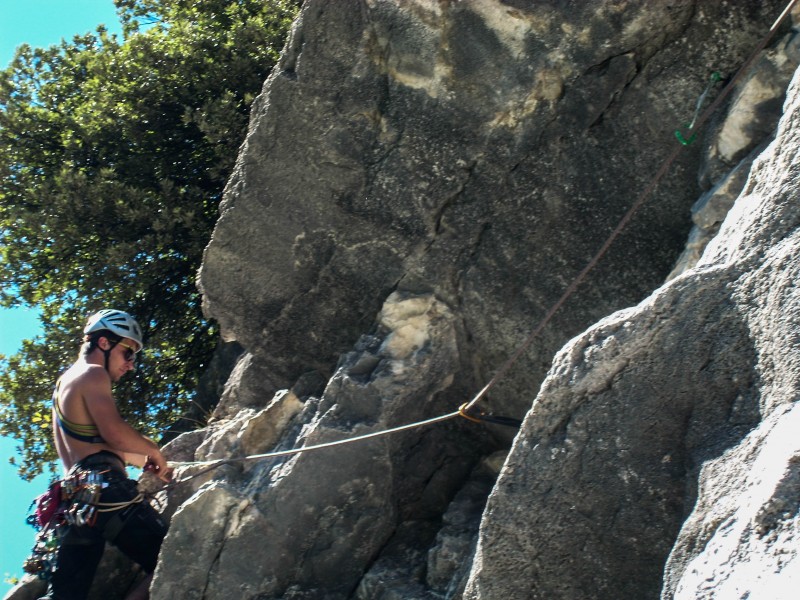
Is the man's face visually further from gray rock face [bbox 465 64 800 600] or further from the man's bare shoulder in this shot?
gray rock face [bbox 465 64 800 600]

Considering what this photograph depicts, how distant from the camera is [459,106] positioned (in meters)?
5.39

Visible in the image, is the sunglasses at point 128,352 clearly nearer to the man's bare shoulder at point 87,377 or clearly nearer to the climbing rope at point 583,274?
the man's bare shoulder at point 87,377

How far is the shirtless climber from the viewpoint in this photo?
5516 mm

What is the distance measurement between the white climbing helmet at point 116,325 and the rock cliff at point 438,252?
0.44 meters

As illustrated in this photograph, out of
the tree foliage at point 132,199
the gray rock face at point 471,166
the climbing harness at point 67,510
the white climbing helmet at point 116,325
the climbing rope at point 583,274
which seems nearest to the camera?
the climbing rope at point 583,274

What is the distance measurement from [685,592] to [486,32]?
296 centimetres

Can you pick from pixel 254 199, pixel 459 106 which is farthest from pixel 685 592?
pixel 254 199

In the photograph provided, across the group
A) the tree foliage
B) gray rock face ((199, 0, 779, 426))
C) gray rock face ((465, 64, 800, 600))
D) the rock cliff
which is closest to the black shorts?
the rock cliff

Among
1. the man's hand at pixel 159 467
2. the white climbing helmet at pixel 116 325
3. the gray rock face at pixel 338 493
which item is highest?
the white climbing helmet at pixel 116 325

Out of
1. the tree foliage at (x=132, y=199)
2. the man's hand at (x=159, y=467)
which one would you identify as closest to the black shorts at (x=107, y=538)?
the man's hand at (x=159, y=467)

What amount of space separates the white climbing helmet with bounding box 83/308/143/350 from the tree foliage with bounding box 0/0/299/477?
2835 mm

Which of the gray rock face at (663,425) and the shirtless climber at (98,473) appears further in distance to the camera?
the shirtless climber at (98,473)

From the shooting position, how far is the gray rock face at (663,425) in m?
3.54

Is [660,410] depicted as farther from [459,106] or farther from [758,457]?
[459,106]
